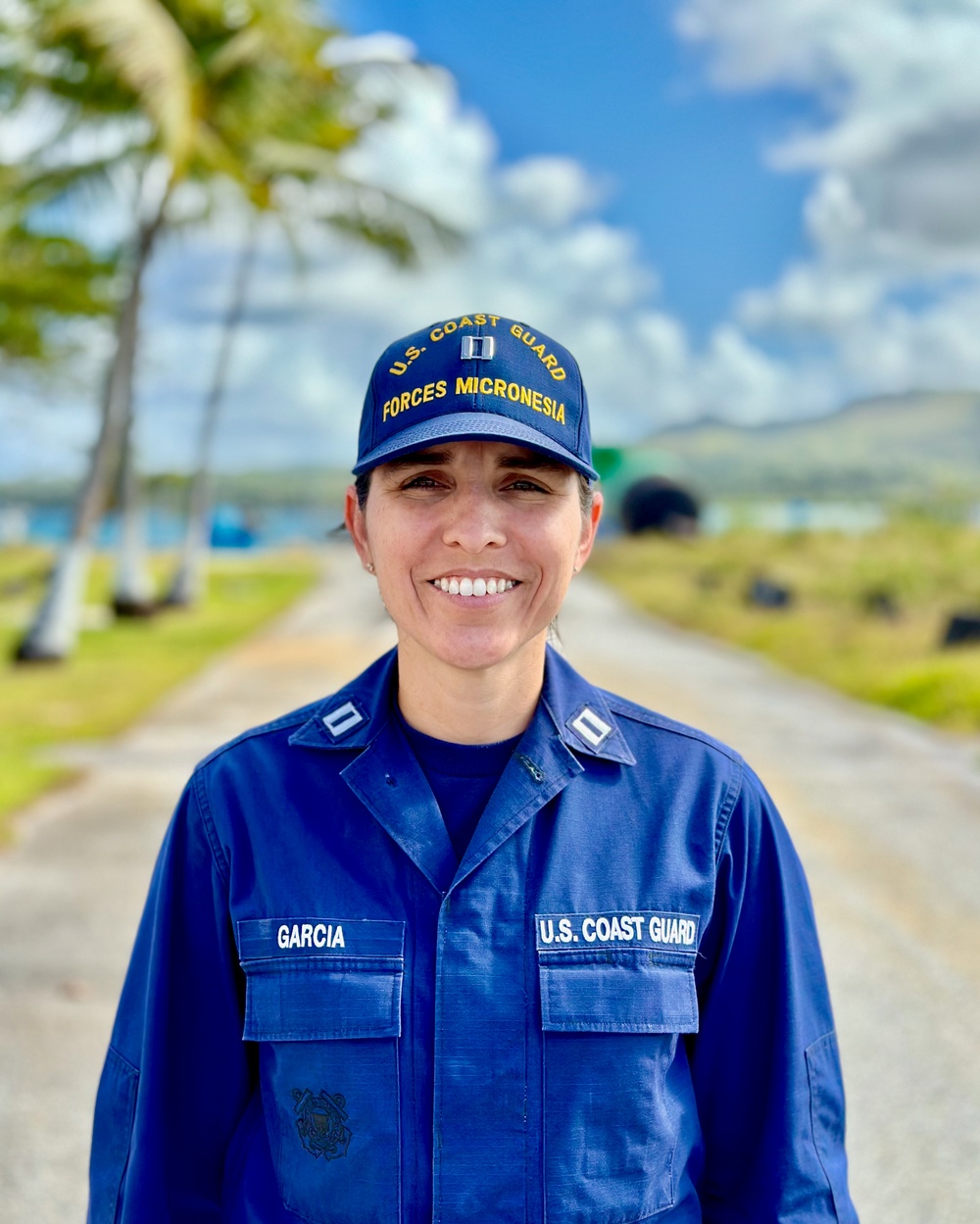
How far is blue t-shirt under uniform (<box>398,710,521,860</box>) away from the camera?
5.96 ft

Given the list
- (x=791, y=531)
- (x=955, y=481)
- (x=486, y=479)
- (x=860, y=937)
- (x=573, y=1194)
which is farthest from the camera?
(x=791, y=531)

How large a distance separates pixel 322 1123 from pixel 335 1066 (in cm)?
8

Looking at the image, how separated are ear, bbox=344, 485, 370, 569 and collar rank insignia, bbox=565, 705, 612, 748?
42cm

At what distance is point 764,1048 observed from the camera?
1839 mm

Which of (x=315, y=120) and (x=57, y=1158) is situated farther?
(x=315, y=120)

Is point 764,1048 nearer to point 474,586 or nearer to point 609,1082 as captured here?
point 609,1082

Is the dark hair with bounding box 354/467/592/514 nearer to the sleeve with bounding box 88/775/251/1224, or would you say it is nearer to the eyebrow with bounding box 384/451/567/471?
the eyebrow with bounding box 384/451/567/471

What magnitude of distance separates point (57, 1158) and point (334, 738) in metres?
2.47

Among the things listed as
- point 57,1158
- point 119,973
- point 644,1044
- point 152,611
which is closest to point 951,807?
point 119,973

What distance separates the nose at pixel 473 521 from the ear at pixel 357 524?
221 millimetres

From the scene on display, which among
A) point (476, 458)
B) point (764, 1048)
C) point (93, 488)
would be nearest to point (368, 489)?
point (476, 458)

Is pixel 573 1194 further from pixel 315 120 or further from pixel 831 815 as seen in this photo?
pixel 315 120

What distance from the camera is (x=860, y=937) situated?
5.36 m

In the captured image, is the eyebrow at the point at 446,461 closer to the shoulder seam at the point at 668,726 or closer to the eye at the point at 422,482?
the eye at the point at 422,482
